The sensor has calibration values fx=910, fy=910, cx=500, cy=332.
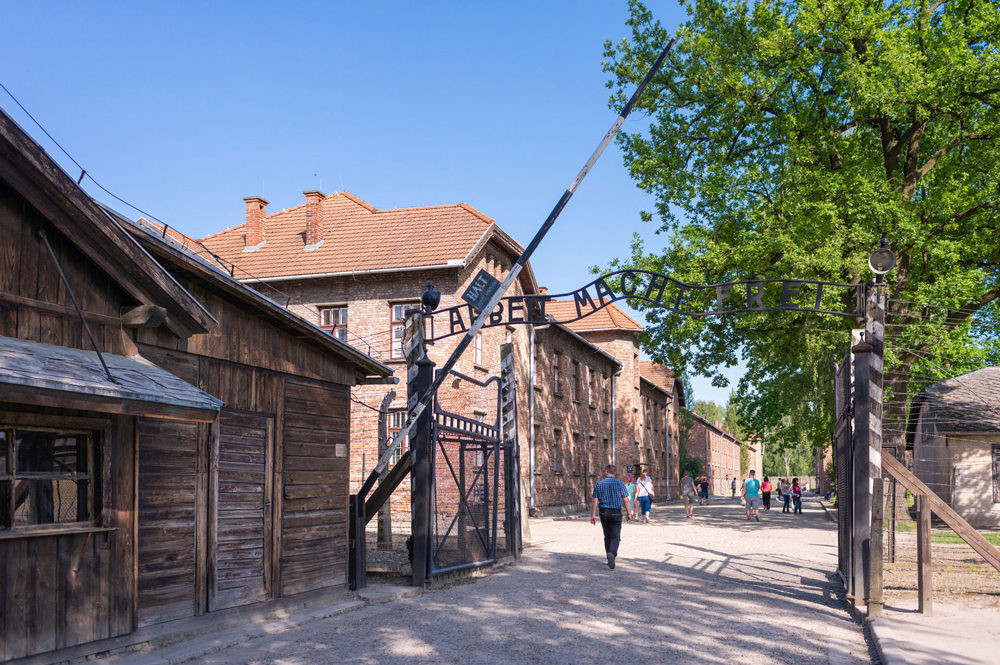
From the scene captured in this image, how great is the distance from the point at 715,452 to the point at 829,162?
67.9m

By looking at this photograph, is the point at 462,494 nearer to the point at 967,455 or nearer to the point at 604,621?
the point at 604,621

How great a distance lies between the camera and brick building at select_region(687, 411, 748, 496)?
7950cm

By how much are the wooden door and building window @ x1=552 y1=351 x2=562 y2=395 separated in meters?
24.9

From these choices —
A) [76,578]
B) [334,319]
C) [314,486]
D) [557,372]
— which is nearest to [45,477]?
[76,578]

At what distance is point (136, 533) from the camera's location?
828cm

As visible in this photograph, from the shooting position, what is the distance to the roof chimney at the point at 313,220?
97.6 ft

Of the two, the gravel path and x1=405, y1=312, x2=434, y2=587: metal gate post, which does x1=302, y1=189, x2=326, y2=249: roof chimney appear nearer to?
the gravel path

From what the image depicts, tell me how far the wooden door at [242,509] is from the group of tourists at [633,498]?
20.8 ft

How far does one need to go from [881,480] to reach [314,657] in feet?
22.0

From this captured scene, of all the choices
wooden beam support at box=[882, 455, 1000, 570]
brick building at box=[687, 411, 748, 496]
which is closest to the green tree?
wooden beam support at box=[882, 455, 1000, 570]

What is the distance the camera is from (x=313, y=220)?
29.8 meters

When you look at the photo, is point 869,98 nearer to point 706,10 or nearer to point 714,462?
point 706,10


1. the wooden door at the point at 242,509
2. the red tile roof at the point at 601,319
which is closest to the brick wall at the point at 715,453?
the red tile roof at the point at 601,319

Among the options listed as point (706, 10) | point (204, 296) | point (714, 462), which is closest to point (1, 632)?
point (204, 296)
